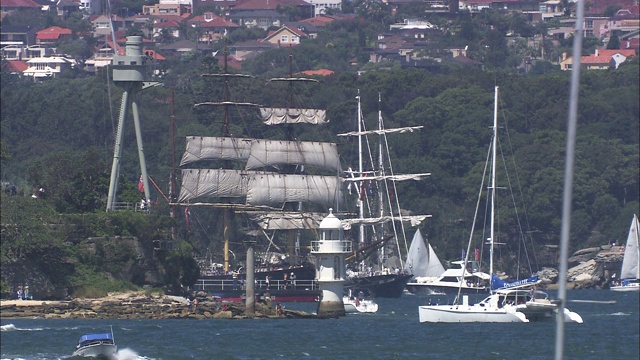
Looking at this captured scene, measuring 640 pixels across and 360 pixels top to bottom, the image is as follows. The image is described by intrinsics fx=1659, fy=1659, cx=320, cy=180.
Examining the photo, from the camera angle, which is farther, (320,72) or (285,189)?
(320,72)

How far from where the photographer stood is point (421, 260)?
120 meters

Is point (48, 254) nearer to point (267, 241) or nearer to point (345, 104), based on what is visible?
point (267, 241)

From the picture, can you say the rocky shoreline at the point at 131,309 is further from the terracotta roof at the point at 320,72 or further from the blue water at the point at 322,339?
the terracotta roof at the point at 320,72

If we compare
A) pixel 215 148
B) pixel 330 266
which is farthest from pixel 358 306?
pixel 215 148

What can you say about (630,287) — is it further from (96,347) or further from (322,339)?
(96,347)

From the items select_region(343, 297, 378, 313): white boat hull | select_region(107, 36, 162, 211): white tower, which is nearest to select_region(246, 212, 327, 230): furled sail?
select_region(107, 36, 162, 211): white tower

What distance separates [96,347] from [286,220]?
51.5 metres

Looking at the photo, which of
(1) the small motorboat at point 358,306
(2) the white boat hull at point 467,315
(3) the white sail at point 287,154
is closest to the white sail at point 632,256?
(3) the white sail at point 287,154

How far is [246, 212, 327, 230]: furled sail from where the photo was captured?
101 meters

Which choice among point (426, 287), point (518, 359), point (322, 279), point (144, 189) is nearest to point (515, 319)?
point (322, 279)

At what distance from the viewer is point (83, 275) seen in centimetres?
7781

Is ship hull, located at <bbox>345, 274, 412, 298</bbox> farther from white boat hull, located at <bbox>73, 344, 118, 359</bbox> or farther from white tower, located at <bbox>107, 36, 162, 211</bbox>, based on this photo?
white boat hull, located at <bbox>73, 344, 118, 359</bbox>

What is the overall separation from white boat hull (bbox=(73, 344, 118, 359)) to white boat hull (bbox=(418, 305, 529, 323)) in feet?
81.8

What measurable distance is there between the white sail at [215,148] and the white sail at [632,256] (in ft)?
89.7
